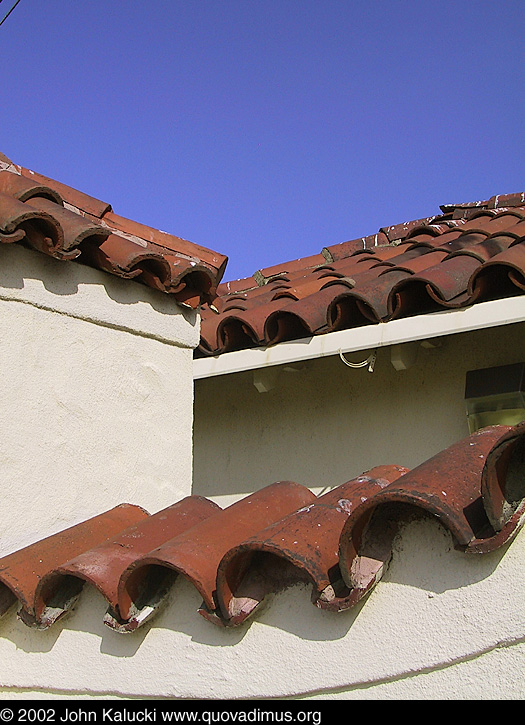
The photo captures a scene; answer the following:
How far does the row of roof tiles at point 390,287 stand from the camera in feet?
10.4

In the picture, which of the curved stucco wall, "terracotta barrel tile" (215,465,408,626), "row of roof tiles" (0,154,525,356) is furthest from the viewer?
"row of roof tiles" (0,154,525,356)

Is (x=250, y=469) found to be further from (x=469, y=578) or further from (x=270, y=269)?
(x=469, y=578)

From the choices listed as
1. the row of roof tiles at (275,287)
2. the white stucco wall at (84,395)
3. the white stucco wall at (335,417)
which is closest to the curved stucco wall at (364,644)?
the white stucco wall at (84,395)

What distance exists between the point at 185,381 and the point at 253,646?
5.74 ft

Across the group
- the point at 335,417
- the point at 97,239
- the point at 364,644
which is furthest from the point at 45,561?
the point at 335,417

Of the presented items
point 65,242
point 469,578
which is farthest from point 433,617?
point 65,242

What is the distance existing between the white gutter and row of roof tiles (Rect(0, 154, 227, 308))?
0.44 meters

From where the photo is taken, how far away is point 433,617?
5.15ft

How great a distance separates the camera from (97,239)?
285 cm

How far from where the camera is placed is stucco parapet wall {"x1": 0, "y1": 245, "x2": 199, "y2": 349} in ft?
8.90

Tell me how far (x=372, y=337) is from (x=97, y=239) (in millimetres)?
1277

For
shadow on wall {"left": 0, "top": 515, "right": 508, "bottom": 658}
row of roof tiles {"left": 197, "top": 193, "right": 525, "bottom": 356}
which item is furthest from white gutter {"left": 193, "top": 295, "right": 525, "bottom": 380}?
shadow on wall {"left": 0, "top": 515, "right": 508, "bottom": 658}

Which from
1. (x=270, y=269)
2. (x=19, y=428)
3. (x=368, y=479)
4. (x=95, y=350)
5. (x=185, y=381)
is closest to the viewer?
(x=368, y=479)

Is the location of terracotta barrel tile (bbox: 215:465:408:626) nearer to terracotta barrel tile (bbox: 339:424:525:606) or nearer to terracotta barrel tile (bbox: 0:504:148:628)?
terracotta barrel tile (bbox: 339:424:525:606)
